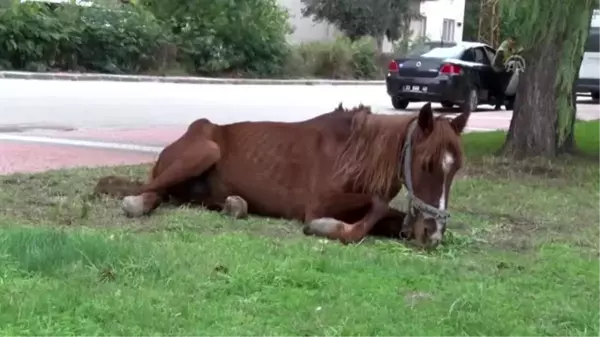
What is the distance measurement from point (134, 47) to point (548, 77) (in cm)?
2384

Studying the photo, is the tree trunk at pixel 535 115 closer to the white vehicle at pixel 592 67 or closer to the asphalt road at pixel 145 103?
the asphalt road at pixel 145 103

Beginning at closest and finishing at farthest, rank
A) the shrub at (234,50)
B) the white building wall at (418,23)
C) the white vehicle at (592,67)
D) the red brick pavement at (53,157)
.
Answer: the red brick pavement at (53,157)
the white vehicle at (592,67)
the shrub at (234,50)
the white building wall at (418,23)

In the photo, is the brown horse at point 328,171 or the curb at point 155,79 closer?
the brown horse at point 328,171

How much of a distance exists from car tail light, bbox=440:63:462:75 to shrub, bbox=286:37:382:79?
16.4 meters

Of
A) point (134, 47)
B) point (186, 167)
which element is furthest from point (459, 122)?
point (134, 47)

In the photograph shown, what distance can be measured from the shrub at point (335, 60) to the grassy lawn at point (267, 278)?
3249 centimetres

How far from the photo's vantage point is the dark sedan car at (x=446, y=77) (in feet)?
75.9

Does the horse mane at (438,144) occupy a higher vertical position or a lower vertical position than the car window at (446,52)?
higher

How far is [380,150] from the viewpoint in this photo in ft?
21.0

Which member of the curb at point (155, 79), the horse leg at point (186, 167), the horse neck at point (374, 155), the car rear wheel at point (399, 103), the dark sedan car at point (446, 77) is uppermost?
the horse neck at point (374, 155)

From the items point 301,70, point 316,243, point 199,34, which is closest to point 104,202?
point 316,243

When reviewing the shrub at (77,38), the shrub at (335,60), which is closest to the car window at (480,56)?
the shrub at (77,38)

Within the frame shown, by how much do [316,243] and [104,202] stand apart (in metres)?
2.13

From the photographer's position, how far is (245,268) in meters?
5.18
